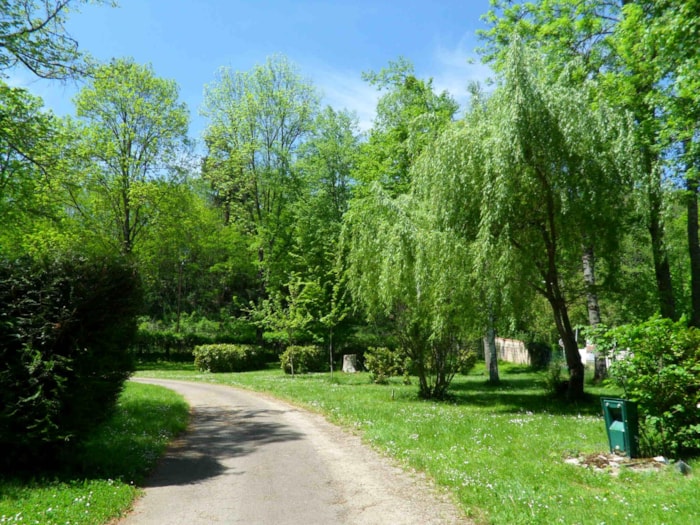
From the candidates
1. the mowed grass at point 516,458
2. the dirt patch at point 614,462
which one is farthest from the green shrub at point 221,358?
the dirt patch at point 614,462

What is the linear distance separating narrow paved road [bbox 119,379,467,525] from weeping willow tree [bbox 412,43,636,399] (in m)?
5.79

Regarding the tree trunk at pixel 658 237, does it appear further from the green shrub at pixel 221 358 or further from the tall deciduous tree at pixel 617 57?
the green shrub at pixel 221 358

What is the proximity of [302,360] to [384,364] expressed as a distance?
595cm

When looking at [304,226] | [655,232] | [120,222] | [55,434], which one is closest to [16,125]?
[55,434]

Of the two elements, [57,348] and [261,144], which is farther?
[261,144]

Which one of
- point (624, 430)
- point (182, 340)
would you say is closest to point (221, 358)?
point (182, 340)

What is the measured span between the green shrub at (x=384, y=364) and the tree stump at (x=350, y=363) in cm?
473

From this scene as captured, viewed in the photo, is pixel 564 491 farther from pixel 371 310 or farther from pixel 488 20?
pixel 488 20

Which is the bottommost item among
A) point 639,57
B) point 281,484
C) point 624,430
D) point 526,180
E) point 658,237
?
point 281,484

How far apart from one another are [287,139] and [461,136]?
26.5 metres

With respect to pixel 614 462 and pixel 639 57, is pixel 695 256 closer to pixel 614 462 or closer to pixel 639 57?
pixel 639 57

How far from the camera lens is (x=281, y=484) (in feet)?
21.6

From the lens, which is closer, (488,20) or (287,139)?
(488,20)

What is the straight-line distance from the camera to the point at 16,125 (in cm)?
1179
